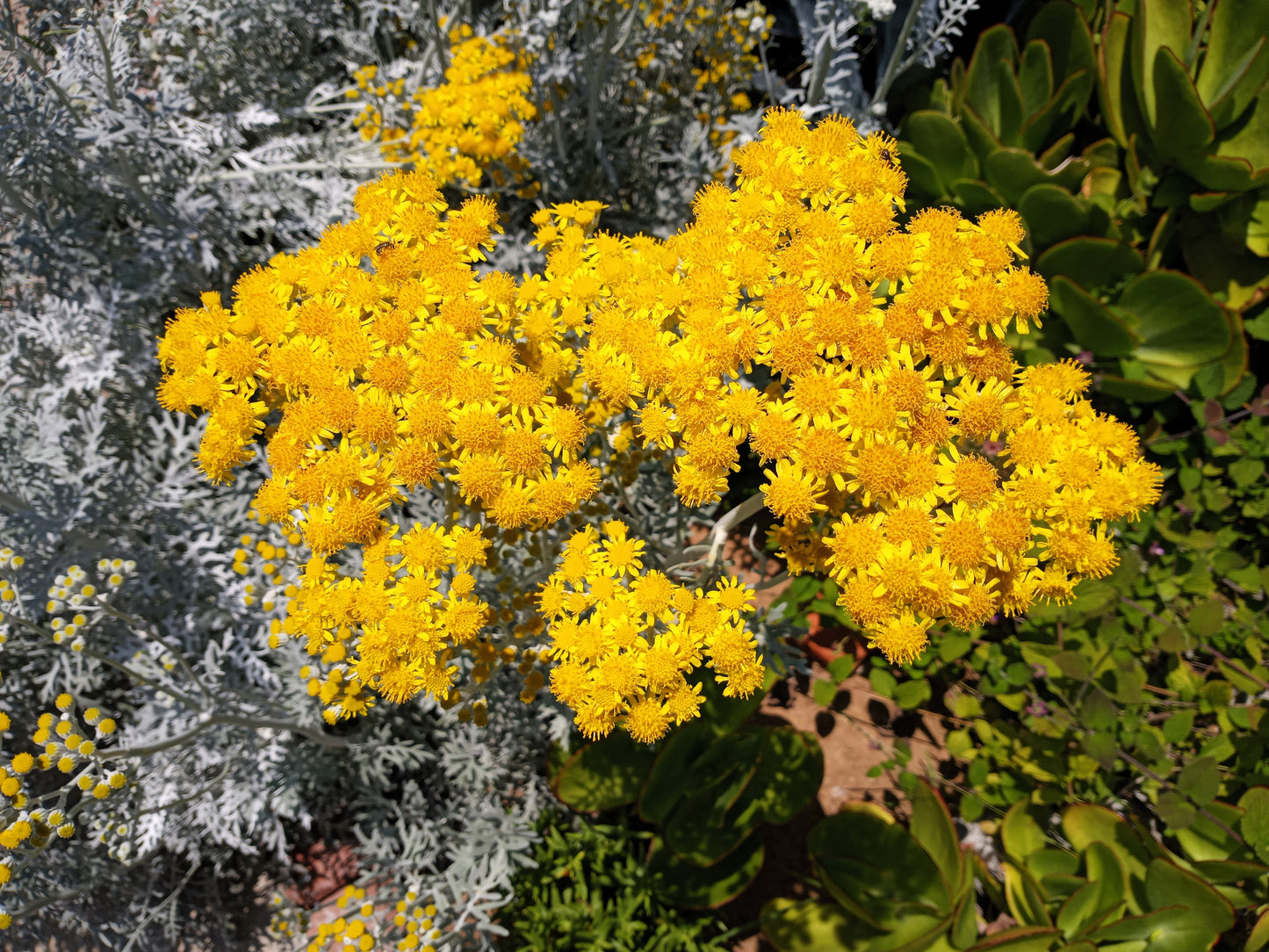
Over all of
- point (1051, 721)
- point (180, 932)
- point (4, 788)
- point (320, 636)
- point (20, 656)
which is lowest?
point (180, 932)

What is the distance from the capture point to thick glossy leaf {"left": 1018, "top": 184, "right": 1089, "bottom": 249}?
3.11 metres

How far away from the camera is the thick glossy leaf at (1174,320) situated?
3072 mm

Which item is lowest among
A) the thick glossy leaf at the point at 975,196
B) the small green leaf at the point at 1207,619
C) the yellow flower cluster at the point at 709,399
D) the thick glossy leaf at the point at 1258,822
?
the thick glossy leaf at the point at 1258,822

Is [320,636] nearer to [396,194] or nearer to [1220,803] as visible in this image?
[396,194]

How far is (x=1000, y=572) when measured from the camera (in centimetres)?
169

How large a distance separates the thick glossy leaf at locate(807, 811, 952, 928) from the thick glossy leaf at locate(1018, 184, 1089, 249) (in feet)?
8.83

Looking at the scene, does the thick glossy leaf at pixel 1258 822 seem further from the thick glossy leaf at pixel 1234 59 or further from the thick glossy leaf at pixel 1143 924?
the thick glossy leaf at pixel 1234 59

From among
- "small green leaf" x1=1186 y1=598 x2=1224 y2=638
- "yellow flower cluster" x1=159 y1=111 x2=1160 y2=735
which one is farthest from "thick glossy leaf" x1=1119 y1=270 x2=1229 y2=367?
"yellow flower cluster" x1=159 y1=111 x2=1160 y2=735

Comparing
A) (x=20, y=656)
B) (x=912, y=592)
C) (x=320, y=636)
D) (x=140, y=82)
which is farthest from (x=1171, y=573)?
(x=140, y=82)

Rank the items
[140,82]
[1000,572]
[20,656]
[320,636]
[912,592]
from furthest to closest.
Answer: [140,82] → [20,656] → [320,636] → [1000,572] → [912,592]

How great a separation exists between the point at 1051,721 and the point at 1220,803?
547 mm

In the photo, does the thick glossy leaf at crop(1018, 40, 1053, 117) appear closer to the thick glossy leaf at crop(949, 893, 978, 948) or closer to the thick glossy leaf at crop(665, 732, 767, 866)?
the thick glossy leaf at crop(665, 732, 767, 866)

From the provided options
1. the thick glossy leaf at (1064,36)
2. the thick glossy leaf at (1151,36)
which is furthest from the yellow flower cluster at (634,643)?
the thick glossy leaf at (1064,36)

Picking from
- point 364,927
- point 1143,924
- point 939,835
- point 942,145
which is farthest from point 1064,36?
point 364,927
